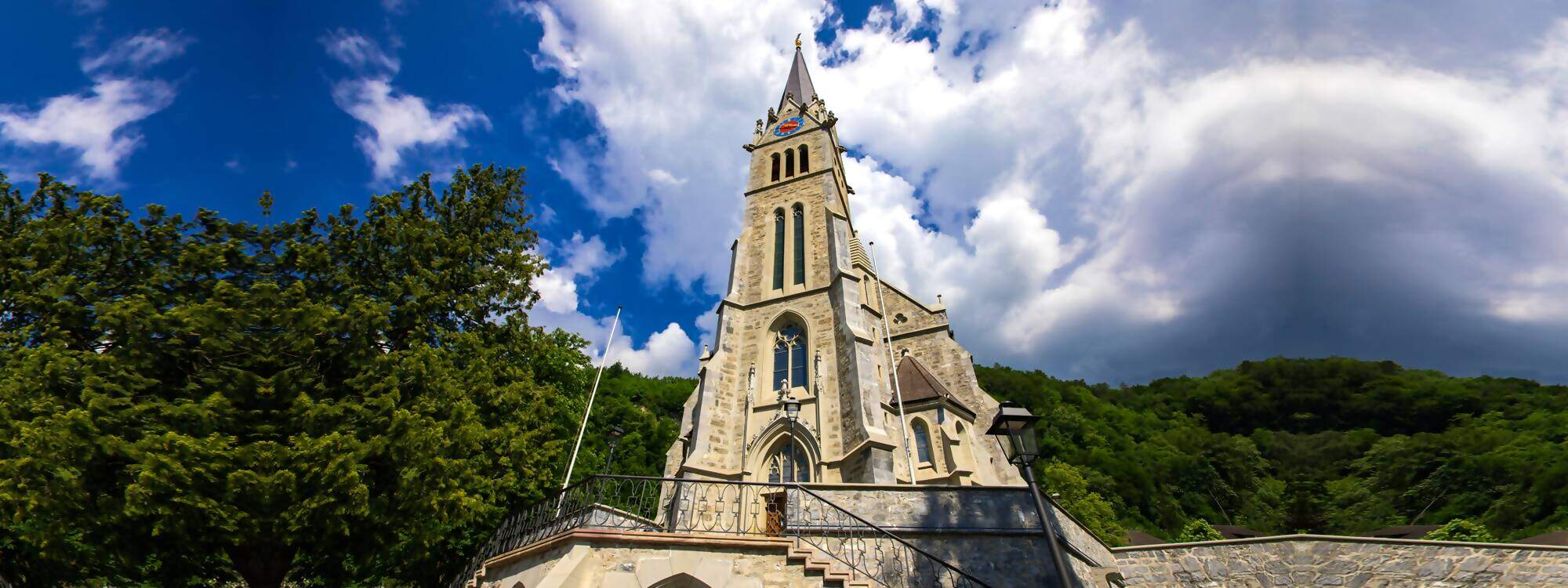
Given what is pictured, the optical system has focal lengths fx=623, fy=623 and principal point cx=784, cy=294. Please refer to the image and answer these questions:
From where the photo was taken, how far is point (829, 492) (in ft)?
33.8

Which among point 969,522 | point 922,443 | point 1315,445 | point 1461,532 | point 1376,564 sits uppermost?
point 922,443

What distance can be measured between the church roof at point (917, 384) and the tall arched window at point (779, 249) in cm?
547

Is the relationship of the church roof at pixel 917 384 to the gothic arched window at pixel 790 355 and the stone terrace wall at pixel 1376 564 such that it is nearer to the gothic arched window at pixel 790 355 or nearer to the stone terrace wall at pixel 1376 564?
the gothic arched window at pixel 790 355

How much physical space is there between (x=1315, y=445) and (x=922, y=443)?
11330 mm

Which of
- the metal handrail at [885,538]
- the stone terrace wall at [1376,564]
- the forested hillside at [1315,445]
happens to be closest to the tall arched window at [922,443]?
the forested hillside at [1315,445]

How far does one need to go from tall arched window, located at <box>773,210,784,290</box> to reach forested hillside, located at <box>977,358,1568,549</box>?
44.3 feet

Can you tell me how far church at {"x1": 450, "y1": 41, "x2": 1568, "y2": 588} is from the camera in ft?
28.6

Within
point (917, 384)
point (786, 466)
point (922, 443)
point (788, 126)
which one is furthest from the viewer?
point (788, 126)

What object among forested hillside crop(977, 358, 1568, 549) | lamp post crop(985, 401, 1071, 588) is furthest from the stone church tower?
forested hillside crop(977, 358, 1568, 549)

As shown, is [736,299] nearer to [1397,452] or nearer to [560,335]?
[560,335]

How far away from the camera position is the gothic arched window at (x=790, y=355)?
18.9 metres

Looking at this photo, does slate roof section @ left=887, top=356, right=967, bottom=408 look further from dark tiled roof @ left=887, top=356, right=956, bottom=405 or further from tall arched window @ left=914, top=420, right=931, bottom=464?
tall arched window @ left=914, top=420, right=931, bottom=464

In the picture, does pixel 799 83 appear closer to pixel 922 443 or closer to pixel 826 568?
pixel 922 443

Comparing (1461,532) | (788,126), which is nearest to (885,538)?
(788,126)
